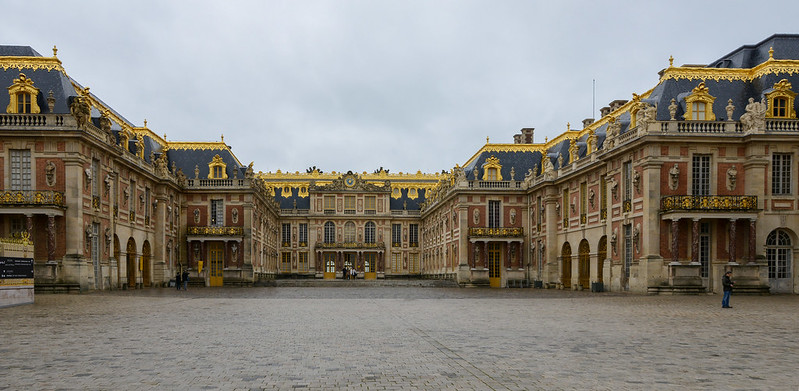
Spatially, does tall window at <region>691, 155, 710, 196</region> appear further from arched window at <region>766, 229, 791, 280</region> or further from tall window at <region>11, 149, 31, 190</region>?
tall window at <region>11, 149, 31, 190</region>

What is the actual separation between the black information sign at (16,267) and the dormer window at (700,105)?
28.7 m

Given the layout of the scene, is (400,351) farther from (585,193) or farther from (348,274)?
(348,274)

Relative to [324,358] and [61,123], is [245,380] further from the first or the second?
[61,123]

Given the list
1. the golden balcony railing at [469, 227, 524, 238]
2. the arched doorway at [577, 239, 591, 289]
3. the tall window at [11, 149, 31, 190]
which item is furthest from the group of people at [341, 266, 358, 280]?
the tall window at [11, 149, 31, 190]

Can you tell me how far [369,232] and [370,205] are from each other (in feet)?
10.6

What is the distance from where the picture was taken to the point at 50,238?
32.6 m

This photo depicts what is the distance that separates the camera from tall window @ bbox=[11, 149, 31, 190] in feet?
109

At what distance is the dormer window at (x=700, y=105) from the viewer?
34.4 metres

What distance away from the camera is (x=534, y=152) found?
57438 millimetres

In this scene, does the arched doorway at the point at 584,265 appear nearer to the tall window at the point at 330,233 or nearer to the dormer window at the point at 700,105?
the dormer window at the point at 700,105

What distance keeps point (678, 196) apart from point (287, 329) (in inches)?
923

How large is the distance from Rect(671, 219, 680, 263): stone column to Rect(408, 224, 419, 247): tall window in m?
53.1

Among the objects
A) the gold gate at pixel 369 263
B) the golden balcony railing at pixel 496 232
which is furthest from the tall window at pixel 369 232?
the golden balcony railing at pixel 496 232

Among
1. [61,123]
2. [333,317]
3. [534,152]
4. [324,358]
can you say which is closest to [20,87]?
[61,123]
